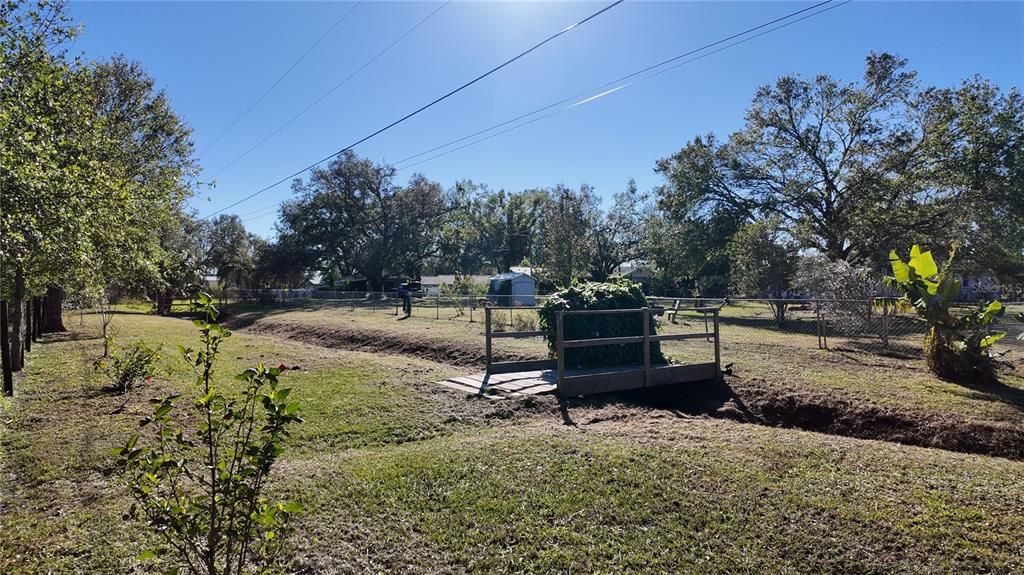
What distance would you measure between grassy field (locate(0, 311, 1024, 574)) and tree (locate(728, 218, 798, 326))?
18.2 m

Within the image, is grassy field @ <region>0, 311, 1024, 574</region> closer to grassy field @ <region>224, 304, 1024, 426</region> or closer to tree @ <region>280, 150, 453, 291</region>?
grassy field @ <region>224, 304, 1024, 426</region>

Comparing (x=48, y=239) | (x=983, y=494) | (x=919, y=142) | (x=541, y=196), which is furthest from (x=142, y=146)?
(x=541, y=196)

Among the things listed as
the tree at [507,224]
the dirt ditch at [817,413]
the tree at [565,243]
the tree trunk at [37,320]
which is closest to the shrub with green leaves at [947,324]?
the dirt ditch at [817,413]

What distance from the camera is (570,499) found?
12.6 feet

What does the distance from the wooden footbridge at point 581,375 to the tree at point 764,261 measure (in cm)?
1573

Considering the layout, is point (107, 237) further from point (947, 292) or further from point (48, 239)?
point (947, 292)

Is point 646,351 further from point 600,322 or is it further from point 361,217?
point 361,217

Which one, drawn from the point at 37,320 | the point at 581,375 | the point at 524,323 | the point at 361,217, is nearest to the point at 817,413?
the point at 581,375

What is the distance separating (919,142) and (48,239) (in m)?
30.9

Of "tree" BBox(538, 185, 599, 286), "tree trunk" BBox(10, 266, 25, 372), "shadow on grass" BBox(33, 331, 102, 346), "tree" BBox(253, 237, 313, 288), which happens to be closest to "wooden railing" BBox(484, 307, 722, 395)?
"tree trunk" BBox(10, 266, 25, 372)

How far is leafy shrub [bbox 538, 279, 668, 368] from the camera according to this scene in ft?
27.1

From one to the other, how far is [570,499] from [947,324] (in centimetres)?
765

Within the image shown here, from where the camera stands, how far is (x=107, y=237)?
21.5 ft

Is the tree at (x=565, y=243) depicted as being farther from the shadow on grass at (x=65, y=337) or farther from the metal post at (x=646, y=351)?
the metal post at (x=646, y=351)
